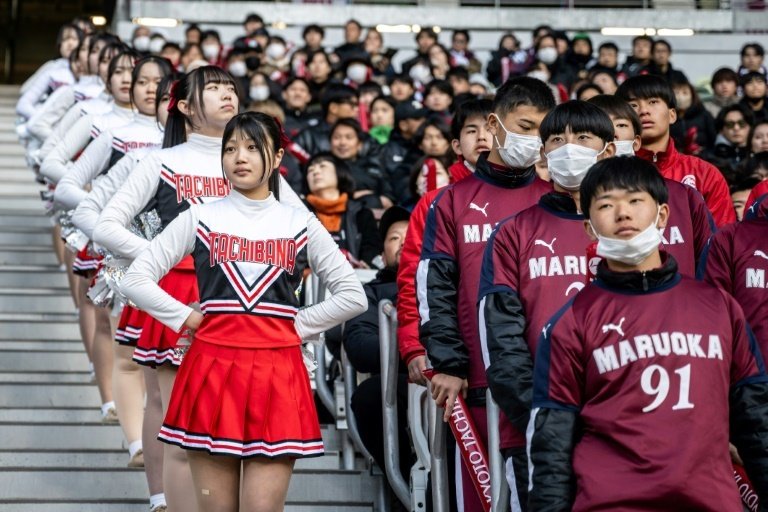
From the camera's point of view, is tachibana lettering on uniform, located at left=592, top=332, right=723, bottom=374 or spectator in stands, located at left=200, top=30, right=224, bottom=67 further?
spectator in stands, located at left=200, top=30, right=224, bottom=67

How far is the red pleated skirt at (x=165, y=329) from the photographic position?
6074mm

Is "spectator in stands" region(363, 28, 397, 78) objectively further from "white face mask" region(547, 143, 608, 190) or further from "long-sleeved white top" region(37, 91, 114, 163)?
"white face mask" region(547, 143, 608, 190)

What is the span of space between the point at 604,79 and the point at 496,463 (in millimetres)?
10586

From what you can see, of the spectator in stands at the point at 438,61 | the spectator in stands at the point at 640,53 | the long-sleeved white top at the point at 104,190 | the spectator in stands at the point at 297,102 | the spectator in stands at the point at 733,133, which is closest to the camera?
the long-sleeved white top at the point at 104,190

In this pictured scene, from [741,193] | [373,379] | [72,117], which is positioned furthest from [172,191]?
[741,193]

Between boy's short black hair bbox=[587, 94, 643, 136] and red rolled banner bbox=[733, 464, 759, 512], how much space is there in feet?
4.54

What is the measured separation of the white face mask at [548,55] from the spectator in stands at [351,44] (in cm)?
212

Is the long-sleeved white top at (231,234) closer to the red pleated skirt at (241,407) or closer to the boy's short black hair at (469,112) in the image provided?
the red pleated skirt at (241,407)

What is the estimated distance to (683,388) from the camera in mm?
4039

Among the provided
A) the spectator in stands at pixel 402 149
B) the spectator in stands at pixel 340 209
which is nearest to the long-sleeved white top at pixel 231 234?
the spectator in stands at pixel 340 209

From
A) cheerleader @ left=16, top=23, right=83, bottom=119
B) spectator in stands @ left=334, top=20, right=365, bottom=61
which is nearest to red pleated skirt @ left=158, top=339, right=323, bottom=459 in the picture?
cheerleader @ left=16, top=23, right=83, bottom=119

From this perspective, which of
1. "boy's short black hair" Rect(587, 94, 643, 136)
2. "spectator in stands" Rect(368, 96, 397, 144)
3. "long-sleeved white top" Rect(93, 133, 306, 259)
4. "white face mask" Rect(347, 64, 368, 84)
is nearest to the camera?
"boy's short black hair" Rect(587, 94, 643, 136)

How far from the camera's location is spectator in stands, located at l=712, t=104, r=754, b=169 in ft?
41.7

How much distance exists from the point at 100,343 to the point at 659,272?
4.34 meters
